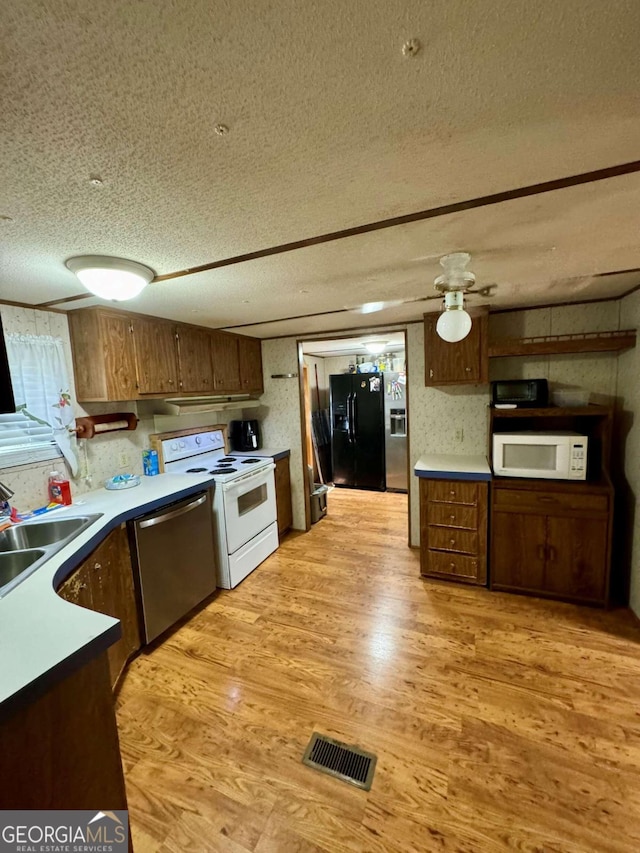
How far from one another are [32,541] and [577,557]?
11.4 feet

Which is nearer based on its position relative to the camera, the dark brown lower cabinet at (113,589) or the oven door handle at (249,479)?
the dark brown lower cabinet at (113,589)

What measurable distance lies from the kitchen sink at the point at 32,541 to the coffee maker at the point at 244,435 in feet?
6.40

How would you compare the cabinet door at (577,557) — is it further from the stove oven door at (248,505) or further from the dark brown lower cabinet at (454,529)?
the stove oven door at (248,505)

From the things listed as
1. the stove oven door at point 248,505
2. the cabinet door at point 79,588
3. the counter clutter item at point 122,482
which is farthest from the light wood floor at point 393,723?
the counter clutter item at point 122,482

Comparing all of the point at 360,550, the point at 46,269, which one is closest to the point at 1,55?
the point at 46,269

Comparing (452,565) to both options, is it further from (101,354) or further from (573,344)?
(101,354)

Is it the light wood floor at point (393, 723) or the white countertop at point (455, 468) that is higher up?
the white countertop at point (455, 468)

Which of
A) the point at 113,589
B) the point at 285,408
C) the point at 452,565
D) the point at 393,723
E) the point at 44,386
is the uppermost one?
the point at 44,386

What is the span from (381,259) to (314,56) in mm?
1057

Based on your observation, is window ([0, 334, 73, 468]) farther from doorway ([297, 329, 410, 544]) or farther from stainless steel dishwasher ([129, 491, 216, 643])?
doorway ([297, 329, 410, 544])

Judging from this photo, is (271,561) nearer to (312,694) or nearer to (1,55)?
(312,694)

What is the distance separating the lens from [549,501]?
251 cm

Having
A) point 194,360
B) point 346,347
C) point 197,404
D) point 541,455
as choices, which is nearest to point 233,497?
point 197,404

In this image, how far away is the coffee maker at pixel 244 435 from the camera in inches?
151
